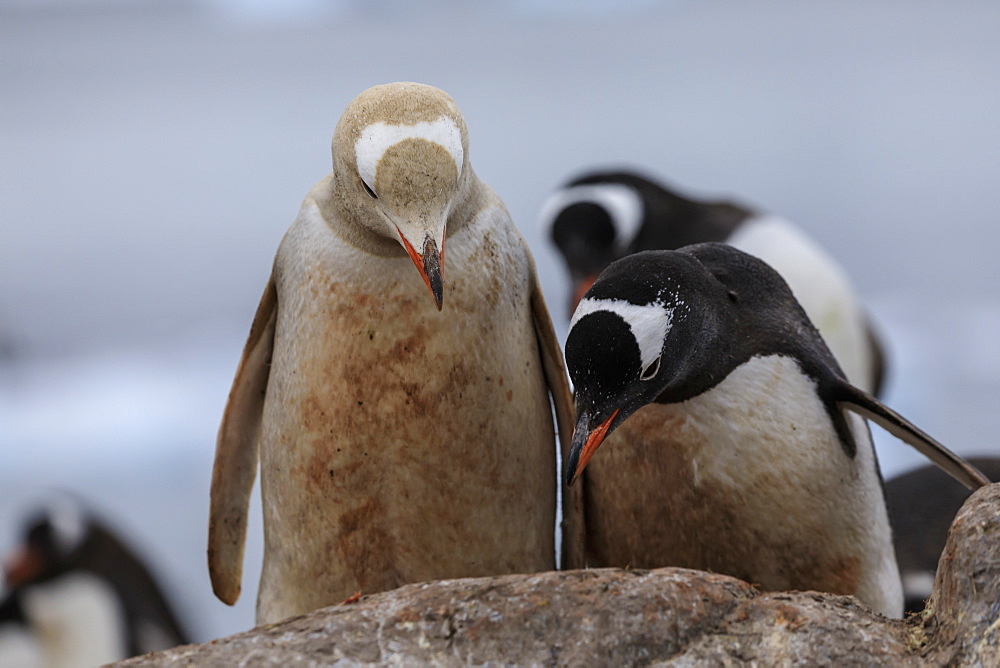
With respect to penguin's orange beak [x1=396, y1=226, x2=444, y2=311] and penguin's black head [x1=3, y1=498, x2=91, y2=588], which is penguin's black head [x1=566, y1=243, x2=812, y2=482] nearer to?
penguin's orange beak [x1=396, y1=226, x2=444, y2=311]

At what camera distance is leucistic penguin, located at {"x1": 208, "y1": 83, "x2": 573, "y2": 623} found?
1.11 meters

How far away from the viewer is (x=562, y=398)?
124cm

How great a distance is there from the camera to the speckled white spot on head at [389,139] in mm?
972

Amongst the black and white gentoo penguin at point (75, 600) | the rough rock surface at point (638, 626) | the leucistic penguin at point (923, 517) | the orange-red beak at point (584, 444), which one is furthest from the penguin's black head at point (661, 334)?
the black and white gentoo penguin at point (75, 600)

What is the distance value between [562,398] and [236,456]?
400 millimetres

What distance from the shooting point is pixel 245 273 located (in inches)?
156

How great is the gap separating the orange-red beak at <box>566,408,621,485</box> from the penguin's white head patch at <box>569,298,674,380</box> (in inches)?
2.2

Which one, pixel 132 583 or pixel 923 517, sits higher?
pixel 923 517

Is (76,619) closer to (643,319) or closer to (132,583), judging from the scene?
(132,583)

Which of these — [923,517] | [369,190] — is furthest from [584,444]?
[923,517]

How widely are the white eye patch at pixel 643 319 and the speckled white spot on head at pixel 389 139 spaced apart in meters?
0.18

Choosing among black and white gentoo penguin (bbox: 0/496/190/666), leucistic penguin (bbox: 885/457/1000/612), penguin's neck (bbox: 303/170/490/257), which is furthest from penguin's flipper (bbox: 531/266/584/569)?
black and white gentoo penguin (bbox: 0/496/190/666)

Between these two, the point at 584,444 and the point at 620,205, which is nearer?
the point at 584,444

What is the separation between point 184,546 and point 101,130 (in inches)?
74.0
